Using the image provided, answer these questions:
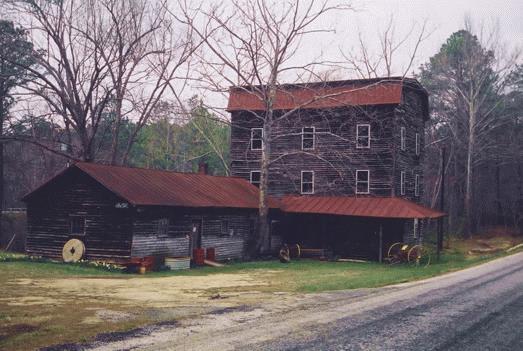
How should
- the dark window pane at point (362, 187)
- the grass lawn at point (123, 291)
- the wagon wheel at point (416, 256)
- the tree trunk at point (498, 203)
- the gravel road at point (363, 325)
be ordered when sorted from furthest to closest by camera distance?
the tree trunk at point (498, 203) → the dark window pane at point (362, 187) → the wagon wheel at point (416, 256) → the grass lawn at point (123, 291) → the gravel road at point (363, 325)

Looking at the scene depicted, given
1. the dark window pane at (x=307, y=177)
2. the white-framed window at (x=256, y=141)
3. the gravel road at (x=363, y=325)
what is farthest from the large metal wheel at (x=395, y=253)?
the gravel road at (x=363, y=325)

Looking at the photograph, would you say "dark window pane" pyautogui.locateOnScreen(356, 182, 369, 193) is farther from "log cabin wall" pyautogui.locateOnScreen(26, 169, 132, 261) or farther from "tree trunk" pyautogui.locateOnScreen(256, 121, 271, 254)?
"log cabin wall" pyautogui.locateOnScreen(26, 169, 132, 261)

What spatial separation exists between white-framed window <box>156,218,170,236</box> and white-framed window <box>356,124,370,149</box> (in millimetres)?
15336

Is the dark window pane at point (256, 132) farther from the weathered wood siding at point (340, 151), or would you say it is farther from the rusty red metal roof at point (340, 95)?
the rusty red metal roof at point (340, 95)

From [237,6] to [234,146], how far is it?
495 inches

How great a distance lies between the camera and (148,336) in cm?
1084

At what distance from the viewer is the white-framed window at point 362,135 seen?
3584 centimetres

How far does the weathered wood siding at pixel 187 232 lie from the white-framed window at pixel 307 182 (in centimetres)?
563

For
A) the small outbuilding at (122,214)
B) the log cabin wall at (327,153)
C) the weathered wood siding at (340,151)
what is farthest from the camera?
the log cabin wall at (327,153)

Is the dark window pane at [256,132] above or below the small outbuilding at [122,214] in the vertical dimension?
above

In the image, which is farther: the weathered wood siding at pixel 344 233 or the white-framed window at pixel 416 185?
the white-framed window at pixel 416 185

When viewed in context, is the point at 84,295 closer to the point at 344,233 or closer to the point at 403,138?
the point at 344,233

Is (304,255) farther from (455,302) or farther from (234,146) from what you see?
(455,302)

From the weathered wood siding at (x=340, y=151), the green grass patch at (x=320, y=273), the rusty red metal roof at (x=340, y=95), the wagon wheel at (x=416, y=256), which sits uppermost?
the rusty red metal roof at (x=340, y=95)
